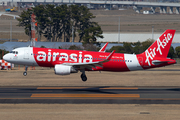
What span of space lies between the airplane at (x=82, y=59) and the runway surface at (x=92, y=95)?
3.05 m

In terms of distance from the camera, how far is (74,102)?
32219 millimetres

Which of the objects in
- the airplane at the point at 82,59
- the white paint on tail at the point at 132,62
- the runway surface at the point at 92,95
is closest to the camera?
the runway surface at the point at 92,95

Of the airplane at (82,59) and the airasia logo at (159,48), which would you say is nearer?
the airplane at (82,59)

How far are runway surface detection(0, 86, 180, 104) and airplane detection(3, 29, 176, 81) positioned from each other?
3051mm

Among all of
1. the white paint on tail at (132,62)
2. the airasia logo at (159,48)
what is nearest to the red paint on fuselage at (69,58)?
the white paint on tail at (132,62)

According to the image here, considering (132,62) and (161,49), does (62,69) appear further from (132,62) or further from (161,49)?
(161,49)

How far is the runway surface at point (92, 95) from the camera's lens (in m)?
32.9

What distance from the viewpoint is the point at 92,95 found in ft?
119

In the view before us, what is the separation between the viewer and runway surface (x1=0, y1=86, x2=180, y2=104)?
108 ft

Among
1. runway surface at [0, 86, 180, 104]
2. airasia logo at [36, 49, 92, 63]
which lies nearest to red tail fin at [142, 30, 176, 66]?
runway surface at [0, 86, 180, 104]

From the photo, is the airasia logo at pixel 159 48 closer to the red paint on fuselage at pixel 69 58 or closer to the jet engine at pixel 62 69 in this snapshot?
the red paint on fuselage at pixel 69 58

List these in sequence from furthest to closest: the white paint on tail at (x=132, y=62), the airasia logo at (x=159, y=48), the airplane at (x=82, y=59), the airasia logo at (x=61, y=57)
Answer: the airasia logo at (x=159, y=48) < the white paint on tail at (x=132, y=62) < the airasia logo at (x=61, y=57) < the airplane at (x=82, y=59)

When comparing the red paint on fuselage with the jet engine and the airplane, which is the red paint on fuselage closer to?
the airplane
